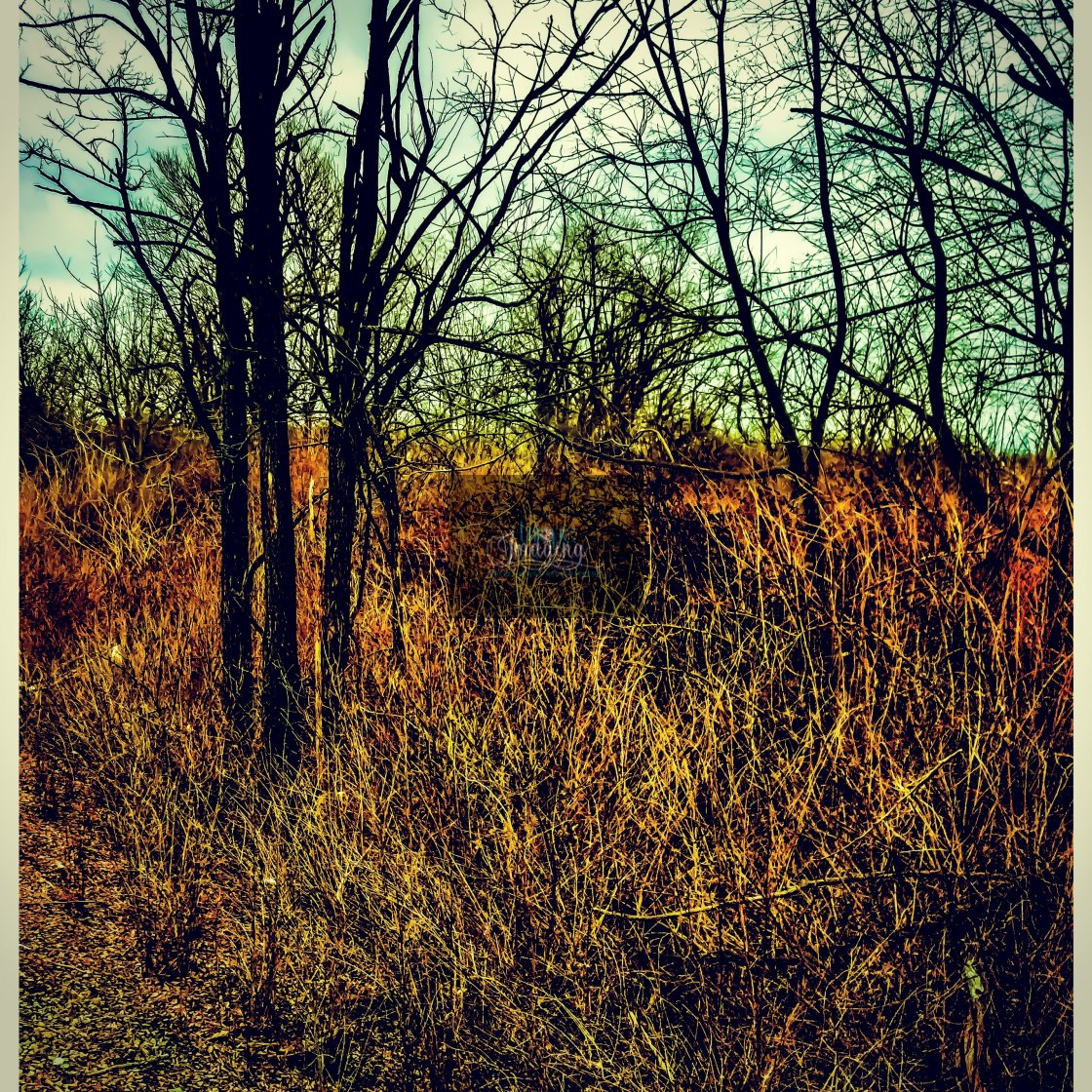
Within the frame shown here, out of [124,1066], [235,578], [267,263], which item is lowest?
[124,1066]

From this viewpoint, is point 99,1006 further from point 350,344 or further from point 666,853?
point 350,344

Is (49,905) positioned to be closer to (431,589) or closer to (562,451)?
(431,589)

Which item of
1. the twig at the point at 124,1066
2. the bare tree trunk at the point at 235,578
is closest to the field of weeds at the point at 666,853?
the twig at the point at 124,1066

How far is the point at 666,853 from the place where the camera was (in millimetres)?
1675

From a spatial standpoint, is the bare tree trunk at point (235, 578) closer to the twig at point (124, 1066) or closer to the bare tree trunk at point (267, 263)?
the bare tree trunk at point (267, 263)

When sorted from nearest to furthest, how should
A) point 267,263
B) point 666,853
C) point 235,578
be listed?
point 666,853 → point 267,263 → point 235,578

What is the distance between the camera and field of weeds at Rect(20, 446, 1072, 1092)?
1579 mm

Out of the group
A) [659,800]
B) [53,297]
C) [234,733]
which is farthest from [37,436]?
[659,800]

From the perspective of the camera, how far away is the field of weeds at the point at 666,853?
1.58 metres

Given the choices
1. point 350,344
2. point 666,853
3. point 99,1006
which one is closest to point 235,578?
point 350,344

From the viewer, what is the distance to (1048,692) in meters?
1.62

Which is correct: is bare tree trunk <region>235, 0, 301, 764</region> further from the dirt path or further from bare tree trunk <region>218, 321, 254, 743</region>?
the dirt path

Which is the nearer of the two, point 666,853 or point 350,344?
point 666,853

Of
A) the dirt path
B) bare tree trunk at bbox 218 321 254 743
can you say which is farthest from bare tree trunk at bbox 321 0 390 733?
the dirt path
